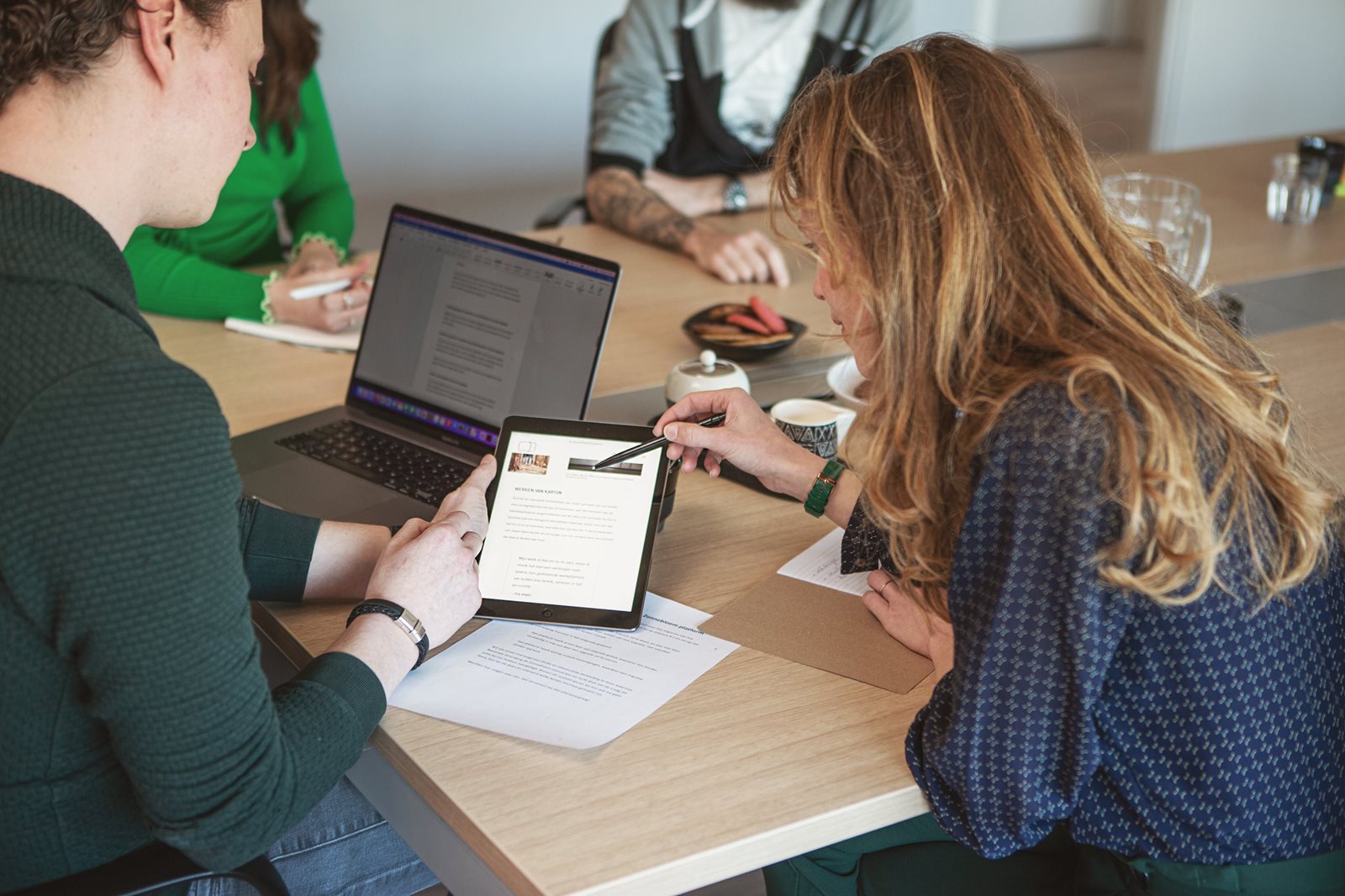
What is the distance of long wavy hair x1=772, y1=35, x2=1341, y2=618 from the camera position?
0.91m

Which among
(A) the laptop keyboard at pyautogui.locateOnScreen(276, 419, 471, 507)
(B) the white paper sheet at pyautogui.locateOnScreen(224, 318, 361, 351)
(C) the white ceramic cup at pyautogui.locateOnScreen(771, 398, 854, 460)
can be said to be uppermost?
(C) the white ceramic cup at pyautogui.locateOnScreen(771, 398, 854, 460)

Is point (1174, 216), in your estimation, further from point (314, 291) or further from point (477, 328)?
point (314, 291)

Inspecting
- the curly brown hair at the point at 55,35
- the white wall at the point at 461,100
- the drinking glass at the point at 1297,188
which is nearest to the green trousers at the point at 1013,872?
the curly brown hair at the point at 55,35

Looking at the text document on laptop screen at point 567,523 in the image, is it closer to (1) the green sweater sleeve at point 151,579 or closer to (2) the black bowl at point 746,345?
(1) the green sweater sleeve at point 151,579

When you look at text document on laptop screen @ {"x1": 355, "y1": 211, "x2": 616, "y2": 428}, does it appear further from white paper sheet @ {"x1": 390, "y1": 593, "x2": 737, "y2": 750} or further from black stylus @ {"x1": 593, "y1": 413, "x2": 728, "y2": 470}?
white paper sheet @ {"x1": 390, "y1": 593, "x2": 737, "y2": 750}

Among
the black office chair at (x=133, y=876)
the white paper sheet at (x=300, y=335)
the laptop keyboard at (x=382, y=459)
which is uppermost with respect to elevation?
the white paper sheet at (x=300, y=335)

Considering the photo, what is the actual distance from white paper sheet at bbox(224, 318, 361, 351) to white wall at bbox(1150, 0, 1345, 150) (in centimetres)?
419

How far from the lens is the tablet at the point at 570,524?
1219mm

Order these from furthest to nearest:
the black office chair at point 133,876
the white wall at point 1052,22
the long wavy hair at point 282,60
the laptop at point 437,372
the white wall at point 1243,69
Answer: the white wall at point 1052,22
the white wall at point 1243,69
the long wavy hair at point 282,60
the laptop at point 437,372
the black office chair at point 133,876

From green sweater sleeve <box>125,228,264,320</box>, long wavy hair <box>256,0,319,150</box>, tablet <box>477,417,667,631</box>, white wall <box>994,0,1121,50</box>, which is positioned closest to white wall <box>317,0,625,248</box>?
long wavy hair <box>256,0,319,150</box>

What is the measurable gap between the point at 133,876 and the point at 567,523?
1.62 feet

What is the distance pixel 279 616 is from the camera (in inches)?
49.1

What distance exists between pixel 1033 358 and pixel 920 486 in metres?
0.14

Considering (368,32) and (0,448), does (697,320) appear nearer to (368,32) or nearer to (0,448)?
(0,448)
